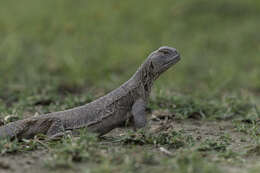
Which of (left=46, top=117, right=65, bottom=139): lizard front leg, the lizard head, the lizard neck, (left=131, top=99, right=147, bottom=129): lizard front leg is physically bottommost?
(left=46, top=117, right=65, bottom=139): lizard front leg

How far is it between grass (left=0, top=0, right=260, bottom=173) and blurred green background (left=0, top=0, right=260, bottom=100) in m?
0.03

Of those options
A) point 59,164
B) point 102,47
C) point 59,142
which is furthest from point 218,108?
point 102,47

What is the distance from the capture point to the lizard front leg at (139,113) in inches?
229

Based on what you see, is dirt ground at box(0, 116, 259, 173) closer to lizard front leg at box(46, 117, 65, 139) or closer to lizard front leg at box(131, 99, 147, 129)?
lizard front leg at box(131, 99, 147, 129)

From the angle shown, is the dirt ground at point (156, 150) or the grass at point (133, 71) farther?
the grass at point (133, 71)

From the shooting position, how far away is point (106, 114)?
584 centimetres

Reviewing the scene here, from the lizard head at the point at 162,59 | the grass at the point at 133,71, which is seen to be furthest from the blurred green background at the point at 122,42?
the lizard head at the point at 162,59

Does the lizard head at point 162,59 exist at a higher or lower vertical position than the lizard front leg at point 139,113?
higher

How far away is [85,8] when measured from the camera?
14711mm

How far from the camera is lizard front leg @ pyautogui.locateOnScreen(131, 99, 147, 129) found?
19.1 ft

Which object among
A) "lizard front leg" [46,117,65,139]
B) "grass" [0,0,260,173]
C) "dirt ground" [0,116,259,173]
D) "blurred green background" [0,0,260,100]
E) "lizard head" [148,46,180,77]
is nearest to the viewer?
"dirt ground" [0,116,259,173]

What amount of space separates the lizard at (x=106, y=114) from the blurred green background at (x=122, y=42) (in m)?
2.53

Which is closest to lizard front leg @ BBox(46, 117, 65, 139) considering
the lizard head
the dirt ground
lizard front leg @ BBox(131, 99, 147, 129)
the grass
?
the grass

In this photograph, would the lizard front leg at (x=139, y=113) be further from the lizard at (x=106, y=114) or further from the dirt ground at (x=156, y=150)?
the dirt ground at (x=156, y=150)
